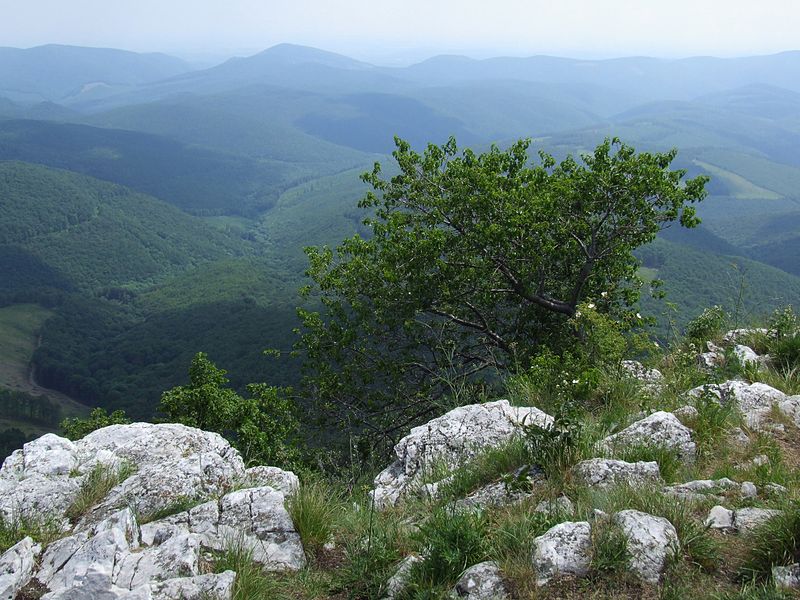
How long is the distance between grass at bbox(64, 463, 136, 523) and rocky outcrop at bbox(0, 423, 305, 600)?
23mm

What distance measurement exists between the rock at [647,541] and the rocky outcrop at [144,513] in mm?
2851

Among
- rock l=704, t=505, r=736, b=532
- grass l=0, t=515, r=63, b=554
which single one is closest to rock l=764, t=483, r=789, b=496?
rock l=704, t=505, r=736, b=532

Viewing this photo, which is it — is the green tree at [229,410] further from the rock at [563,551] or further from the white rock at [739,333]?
the rock at [563,551]

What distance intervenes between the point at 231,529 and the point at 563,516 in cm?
317

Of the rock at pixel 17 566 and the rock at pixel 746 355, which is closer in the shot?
the rock at pixel 17 566

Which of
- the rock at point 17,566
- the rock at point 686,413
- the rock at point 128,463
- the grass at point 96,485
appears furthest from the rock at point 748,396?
the rock at point 17,566

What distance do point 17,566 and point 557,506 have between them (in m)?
4.75

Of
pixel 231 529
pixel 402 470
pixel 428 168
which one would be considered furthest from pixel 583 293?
pixel 231 529

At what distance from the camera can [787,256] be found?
19438 cm

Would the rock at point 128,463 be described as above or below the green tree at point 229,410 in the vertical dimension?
above

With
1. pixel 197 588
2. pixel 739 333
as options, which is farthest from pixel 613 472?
pixel 739 333

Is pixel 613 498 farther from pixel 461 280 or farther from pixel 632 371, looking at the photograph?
pixel 461 280

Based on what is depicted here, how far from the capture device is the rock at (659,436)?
5801 millimetres

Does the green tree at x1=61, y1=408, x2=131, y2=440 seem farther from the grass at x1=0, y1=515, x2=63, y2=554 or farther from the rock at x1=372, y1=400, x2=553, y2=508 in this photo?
the rock at x1=372, y1=400, x2=553, y2=508
